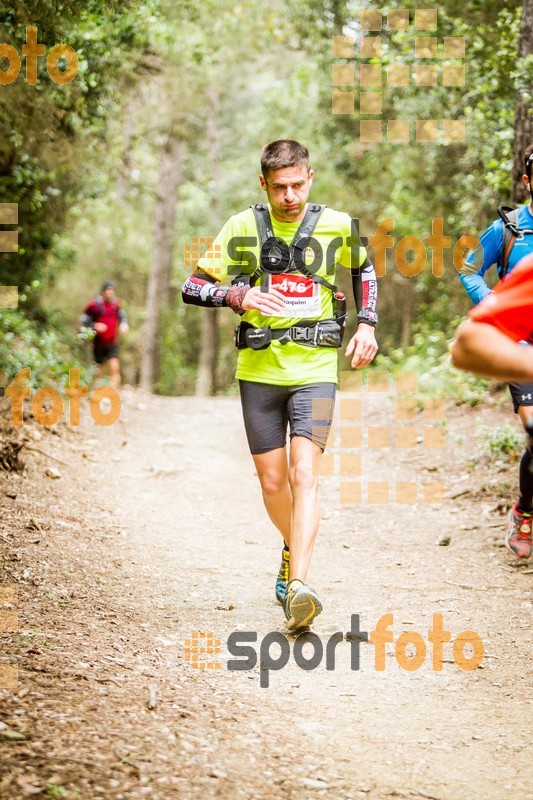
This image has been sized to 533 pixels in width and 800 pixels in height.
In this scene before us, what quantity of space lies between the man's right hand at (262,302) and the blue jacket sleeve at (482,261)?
1.62m

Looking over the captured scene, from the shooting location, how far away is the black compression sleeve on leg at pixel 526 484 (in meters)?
5.63

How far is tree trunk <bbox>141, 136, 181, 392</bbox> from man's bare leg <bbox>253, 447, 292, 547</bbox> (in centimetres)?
1887

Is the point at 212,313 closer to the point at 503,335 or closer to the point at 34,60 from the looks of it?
the point at 34,60

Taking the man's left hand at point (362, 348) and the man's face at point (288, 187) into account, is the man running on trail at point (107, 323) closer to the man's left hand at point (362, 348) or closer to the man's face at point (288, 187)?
the man's face at point (288, 187)

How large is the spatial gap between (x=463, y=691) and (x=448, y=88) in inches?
392

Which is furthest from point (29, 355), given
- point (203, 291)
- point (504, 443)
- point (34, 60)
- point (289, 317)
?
point (289, 317)

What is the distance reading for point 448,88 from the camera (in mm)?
11805

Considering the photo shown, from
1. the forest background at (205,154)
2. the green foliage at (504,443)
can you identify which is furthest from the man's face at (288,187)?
the green foliage at (504,443)

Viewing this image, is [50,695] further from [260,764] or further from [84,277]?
[84,277]

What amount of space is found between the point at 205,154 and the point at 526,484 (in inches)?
1012

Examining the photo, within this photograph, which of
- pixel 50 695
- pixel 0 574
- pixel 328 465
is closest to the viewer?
pixel 50 695

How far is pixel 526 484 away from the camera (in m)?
5.81

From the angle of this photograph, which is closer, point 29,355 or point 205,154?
point 29,355

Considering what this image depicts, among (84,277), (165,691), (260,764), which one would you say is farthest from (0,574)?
(84,277)
